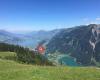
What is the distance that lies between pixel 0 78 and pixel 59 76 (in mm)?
6483

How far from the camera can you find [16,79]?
25.1 m

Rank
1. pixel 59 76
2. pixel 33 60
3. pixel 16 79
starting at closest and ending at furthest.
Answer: pixel 16 79, pixel 59 76, pixel 33 60

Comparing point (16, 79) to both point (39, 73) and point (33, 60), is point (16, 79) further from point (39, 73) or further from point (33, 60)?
point (33, 60)

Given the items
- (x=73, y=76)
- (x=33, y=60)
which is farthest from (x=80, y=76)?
(x=33, y=60)

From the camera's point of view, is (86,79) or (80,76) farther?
(80,76)

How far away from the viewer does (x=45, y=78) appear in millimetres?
25656

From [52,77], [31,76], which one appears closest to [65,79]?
[52,77]

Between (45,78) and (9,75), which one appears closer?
(45,78)

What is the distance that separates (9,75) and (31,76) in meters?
2.74

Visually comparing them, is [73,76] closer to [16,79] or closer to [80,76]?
[80,76]

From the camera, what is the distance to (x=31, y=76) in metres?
26.6

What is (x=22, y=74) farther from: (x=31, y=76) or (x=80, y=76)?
(x=80, y=76)

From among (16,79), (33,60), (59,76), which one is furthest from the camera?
(33,60)

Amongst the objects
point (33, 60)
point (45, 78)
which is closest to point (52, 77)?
point (45, 78)
